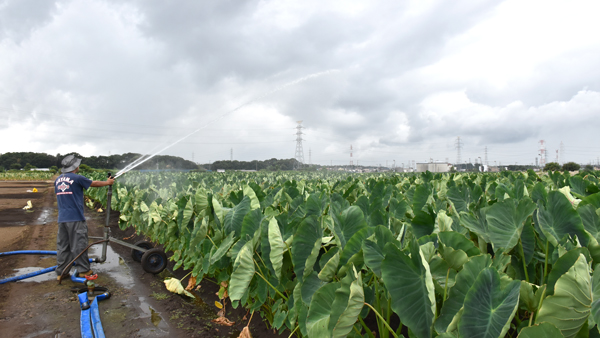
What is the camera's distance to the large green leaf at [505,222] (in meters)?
1.77

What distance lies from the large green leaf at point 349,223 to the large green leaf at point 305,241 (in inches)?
5.3

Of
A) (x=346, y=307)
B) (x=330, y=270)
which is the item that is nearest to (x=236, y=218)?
(x=330, y=270)

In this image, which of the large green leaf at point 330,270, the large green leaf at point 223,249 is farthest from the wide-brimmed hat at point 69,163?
the large green leaf at point 330,270

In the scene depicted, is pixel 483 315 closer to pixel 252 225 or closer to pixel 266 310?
pixel 252 225

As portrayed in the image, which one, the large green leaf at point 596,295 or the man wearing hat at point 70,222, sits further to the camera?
the man wearing hat at point 70,222

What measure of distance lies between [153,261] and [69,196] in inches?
68.0

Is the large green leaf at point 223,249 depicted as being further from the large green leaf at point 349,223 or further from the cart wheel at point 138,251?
the cart wheel at point 138,251

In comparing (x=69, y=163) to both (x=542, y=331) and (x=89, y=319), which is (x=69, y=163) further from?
(x=542, y=331)

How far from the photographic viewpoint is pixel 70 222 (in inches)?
224

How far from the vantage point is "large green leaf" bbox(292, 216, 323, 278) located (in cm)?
210

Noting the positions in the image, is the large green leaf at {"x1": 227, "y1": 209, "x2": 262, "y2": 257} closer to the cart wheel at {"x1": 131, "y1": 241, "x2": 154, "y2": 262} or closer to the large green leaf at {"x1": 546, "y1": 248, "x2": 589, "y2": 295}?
the large green leaf at {"x1": 546, "y1": 248, "x2": 589, "y2": 295}

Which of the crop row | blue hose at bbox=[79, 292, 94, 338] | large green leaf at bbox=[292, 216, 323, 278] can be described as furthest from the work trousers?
large green leaf at bbox=[292, 216, 323, 278]

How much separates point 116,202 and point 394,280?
493 inches

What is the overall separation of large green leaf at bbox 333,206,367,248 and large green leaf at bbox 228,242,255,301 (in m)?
0.77
